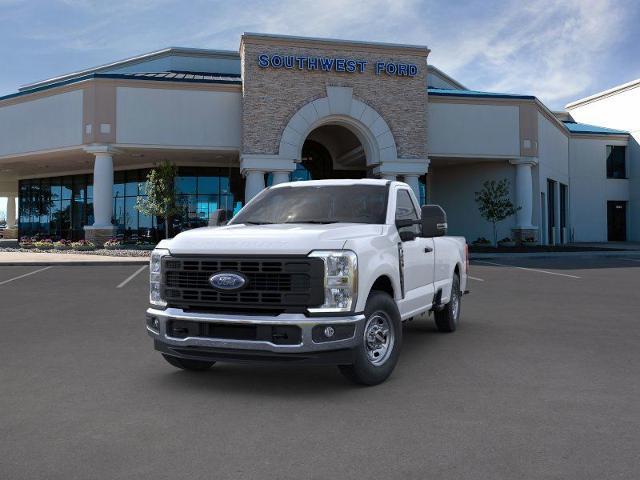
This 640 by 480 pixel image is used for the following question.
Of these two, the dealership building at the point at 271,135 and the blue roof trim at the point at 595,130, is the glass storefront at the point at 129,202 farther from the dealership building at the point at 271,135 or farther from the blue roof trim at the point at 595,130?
the blue roof trim at the point at 595,130

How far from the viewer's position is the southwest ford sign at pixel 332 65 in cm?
2741

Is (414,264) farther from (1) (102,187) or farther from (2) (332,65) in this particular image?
(1) (102,187)

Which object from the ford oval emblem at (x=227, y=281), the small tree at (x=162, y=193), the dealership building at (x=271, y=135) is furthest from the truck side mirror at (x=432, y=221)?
the small tree at (x=162, y=193)

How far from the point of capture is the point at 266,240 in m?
5.22

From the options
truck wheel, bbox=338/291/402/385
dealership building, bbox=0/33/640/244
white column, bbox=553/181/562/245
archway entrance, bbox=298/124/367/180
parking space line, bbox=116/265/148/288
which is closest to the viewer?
truck wheel, bbox=338/291/402/385

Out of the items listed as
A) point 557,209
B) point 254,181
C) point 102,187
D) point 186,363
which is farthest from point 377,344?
point 557,209

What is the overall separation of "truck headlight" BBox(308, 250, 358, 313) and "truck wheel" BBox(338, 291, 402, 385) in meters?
0.30

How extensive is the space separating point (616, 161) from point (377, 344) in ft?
141

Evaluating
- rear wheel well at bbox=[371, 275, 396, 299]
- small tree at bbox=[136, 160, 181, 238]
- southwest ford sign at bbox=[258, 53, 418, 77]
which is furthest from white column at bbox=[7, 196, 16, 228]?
rear wheel well at bbox=[371, 275, 396, 299]

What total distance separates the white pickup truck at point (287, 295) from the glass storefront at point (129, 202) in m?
24.8

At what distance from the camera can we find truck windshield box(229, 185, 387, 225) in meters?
6.55

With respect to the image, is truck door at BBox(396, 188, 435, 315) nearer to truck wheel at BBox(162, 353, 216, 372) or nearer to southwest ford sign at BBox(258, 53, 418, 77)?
truck wheel at BBox(162, 353, 216, 372)

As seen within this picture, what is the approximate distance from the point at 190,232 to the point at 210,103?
24.1 m

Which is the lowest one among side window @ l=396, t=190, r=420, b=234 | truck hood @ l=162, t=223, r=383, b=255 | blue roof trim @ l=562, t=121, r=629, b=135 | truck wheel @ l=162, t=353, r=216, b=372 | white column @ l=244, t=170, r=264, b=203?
truck wheel @ l=162, t=353, r=216, b=372
